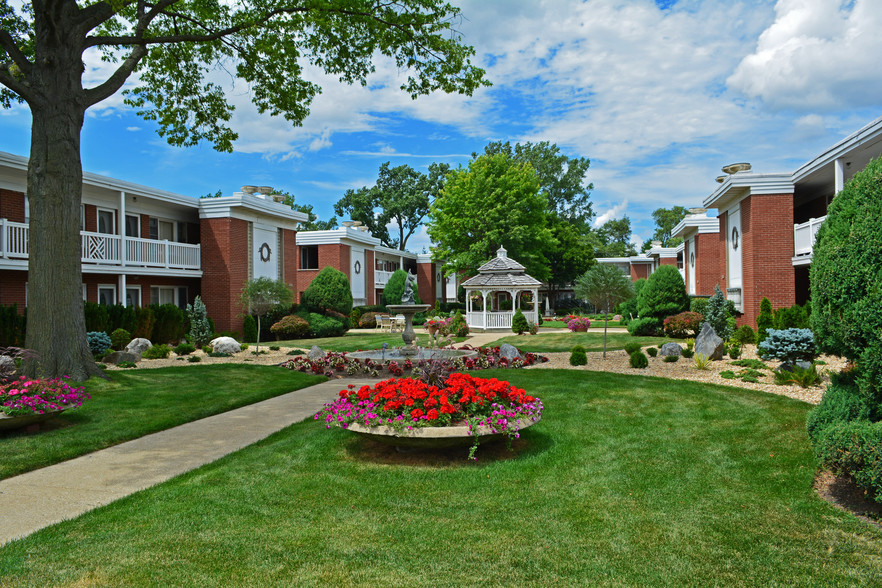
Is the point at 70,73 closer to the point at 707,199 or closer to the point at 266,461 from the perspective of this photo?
the point at 266,461

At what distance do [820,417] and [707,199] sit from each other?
18.0 metres

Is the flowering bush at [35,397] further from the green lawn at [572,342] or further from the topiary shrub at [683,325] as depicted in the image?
the topiary shrub at [683,325]

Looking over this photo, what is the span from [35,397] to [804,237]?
61.7 feet

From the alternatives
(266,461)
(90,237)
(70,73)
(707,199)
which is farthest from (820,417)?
(90,237)

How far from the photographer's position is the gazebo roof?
27875 mm

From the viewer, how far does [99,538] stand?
4.02 m

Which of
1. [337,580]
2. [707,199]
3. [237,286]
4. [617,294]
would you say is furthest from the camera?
[237,286]

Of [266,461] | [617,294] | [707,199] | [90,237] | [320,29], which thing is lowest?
[266,461]

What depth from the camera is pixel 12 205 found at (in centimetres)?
1639

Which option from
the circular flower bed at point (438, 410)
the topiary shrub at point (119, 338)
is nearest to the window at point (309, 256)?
the topiary shrub at point (119, 338)

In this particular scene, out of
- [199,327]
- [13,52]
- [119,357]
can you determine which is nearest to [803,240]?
[199,327]

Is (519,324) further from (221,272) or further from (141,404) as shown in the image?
(141,404)

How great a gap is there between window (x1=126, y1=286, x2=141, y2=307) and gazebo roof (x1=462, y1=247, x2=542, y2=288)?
47.3 feet

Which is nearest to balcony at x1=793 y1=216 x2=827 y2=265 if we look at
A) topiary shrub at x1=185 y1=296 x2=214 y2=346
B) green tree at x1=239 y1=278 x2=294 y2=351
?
green tree at x1=239 y1=278 x2=294 y2=351
